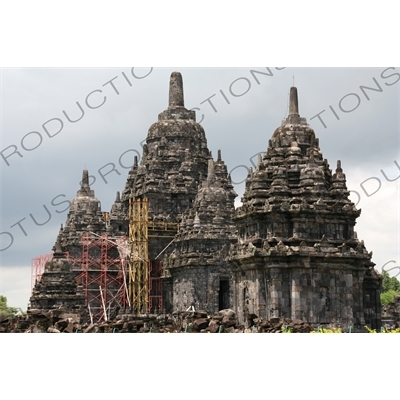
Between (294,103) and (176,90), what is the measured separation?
94.5 ft

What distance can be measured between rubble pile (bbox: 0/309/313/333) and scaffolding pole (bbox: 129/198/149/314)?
22.4m

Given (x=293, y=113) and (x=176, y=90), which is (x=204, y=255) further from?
(x=293, y=113)

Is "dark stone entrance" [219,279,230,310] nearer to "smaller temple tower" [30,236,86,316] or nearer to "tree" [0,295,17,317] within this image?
"smaller temple tower" [30,236,86,316]

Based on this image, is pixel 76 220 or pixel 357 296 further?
pixel 76 220

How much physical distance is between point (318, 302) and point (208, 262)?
20.8m

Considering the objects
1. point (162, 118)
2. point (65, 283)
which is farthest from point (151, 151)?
point (65, 283)

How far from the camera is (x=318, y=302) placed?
47969mm

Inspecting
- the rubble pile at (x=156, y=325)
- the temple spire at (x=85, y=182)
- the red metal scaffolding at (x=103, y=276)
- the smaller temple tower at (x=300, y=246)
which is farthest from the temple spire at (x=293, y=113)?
the temple spire at (x=85, y=182)

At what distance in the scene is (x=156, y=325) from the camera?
165 feet

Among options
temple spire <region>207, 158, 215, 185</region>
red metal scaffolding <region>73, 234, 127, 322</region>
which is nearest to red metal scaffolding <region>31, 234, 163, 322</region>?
red metal scaffolding <region>73, 234, 127, 322</region>

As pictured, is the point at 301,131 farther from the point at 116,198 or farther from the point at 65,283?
the point at 116,198

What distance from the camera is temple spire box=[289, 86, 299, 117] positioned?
52.8 metres

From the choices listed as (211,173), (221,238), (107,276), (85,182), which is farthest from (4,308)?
(221,238)

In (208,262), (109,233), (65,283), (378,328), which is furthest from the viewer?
(109,233)
